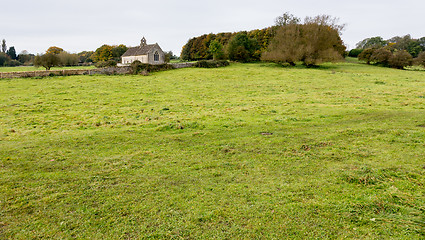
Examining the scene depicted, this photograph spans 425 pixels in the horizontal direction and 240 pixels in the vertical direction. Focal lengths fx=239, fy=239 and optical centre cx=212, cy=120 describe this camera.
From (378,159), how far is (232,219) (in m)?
5.40

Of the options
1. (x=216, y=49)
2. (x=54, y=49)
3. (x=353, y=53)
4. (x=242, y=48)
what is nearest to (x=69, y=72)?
(x=216, y=49)

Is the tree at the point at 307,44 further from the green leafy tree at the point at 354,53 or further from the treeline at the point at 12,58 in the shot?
the treeline at the point at 12,58

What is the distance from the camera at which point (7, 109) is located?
53.1ft

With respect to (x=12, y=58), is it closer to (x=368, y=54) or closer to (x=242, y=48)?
(x=242, y=48)

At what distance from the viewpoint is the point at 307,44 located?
46625 millimetres

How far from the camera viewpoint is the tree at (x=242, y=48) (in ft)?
184

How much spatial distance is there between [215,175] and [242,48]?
5301 cm

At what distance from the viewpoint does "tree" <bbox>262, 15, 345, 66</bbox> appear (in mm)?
45700

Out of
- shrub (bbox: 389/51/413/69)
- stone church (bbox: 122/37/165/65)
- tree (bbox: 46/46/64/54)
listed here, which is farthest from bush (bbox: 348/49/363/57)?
tree (bbox: 46/46/64/54)

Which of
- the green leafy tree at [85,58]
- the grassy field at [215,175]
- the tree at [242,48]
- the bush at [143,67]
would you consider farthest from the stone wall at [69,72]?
the green leafy tree at [85,58]

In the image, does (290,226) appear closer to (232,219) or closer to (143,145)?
(232,219)

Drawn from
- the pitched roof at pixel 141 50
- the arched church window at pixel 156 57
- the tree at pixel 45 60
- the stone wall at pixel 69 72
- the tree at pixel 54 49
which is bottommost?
the stone wall at pixel 69 72

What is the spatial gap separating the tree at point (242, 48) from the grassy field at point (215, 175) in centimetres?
4466

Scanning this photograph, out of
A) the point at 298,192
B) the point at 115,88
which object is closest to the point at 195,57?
the point at 115,88
